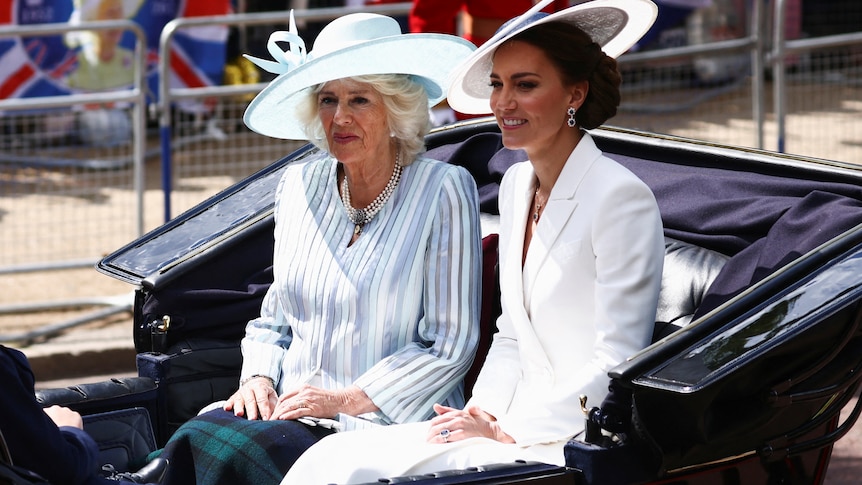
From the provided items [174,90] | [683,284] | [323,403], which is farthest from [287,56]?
[174,90]

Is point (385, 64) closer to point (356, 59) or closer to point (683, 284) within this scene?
point (356, 59)

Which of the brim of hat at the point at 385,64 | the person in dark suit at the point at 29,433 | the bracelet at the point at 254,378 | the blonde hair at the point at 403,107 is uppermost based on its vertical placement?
the brim of hat at the point at 385,64

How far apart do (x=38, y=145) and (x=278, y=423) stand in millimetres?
4144

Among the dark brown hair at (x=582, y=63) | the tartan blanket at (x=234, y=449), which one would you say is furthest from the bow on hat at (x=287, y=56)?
the tartan blanket at (x=234, y=449)

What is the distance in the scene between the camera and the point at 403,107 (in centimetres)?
333

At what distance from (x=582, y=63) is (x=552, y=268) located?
49cm

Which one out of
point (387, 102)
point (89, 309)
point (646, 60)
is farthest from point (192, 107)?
point (387, 102)

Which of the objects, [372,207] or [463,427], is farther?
[372,207]

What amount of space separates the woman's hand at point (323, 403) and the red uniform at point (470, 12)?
2863 mm

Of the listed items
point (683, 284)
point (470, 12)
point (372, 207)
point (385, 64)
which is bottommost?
point (683, 284)

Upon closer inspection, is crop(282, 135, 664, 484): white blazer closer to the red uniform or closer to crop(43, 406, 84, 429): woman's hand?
crop(43, 406, 84, 429): woman's hand

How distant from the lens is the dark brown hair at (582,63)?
2906 mm

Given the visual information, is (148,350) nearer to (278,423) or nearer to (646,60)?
(278,423)

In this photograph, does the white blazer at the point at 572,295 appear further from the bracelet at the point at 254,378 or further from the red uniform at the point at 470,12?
the red uniform at the point at 470,12
